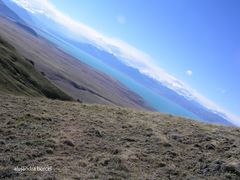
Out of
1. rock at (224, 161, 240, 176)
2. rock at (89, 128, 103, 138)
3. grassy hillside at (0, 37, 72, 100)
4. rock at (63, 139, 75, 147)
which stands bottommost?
grassy hillside at (0, 37, 72, 100)

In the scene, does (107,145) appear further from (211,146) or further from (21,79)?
(21,79)

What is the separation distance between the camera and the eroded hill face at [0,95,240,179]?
19516 millimetres

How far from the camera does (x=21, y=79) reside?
7550 centimetres

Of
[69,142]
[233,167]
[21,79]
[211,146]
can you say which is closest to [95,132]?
[69,142]

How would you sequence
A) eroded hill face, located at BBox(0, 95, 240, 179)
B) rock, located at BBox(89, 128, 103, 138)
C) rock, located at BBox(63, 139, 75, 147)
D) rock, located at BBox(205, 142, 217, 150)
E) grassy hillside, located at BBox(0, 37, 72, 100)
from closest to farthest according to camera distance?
eroded hill face, located at BBox(0, 95, 240, 179), rock, located at BBox(63, 139, 75, 147), rock, located at BBox(205, 142, 217, 150), rock, located at BBox(89, 128, 103, 138), grassy hillside, located at BBox(0, 37, 72, 100)

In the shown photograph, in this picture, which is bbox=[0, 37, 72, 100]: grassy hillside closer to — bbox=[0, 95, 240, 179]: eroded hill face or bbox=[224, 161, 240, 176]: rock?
bbox=[0, 95, 240, 179]: eroded hill face

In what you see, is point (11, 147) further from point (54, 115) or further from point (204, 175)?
point (204, 175)

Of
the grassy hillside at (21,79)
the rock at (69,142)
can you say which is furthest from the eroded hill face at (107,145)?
the grassy hillside at (21,79)

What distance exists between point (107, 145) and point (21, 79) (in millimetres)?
55592

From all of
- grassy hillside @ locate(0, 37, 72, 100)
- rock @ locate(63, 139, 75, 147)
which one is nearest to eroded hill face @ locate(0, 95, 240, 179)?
rock @ locate(63, 139, 75, 147)

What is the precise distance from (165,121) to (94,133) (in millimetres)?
9949

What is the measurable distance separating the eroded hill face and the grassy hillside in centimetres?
3174

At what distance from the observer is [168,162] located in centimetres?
2188

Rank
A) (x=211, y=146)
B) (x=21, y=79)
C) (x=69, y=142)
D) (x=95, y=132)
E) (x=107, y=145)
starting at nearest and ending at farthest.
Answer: (x=69, y=142)
(x=107, y=145)
(x=211, y=146)
(x=95, y=132)
(x=21, y=79)
